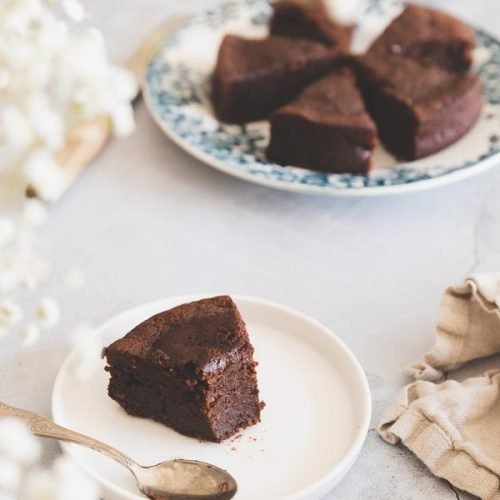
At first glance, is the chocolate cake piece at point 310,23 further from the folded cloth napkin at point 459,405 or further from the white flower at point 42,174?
the white flower at point 42,174

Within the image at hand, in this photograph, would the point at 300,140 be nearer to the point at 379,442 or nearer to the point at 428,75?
the point at 428,75

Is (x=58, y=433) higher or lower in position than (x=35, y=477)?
lower

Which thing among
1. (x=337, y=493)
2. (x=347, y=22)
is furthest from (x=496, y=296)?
(x=347, y=22)

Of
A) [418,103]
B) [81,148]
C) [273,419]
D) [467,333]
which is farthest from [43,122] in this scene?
[418,103]

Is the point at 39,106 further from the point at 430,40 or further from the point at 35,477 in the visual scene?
the point at 430,40

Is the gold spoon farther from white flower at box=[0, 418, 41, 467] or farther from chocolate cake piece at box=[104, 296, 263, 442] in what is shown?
white flower at box=[0, 418, 41, 467]

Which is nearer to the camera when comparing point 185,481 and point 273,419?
point 185,481

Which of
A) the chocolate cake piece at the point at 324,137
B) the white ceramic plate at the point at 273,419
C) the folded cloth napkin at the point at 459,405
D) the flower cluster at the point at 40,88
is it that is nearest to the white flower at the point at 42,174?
the flower cluster at the point at 40,88
